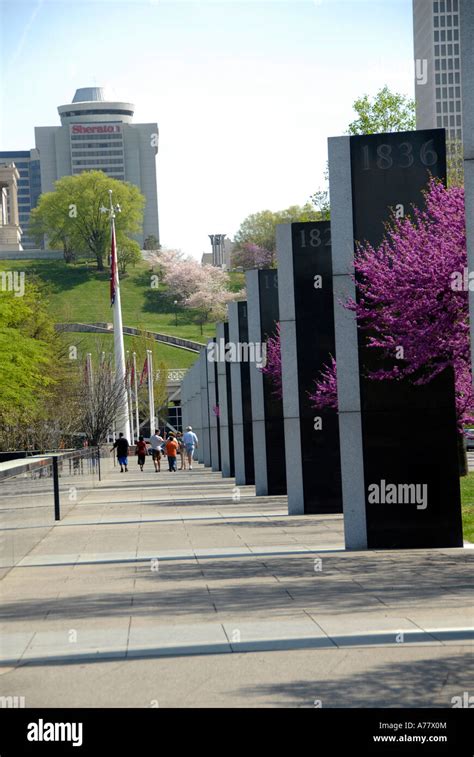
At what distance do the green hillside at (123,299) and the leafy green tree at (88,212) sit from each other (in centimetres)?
391

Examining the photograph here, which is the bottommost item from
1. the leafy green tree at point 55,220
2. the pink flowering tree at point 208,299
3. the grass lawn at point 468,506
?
the grass lawn at point 468,506

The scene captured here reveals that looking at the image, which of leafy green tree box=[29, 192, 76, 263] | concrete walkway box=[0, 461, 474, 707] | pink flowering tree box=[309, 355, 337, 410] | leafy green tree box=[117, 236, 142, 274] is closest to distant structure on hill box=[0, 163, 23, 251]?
leafy green tree box=[29, 192, 76, 263]

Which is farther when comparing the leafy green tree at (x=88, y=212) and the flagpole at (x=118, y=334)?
the leafy green tree at (x=88, y=212)

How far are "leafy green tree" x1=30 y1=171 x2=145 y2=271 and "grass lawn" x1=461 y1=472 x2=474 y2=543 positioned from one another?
465 feet

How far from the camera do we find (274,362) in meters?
28.3

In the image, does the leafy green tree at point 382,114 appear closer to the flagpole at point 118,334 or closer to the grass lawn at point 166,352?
the flagpole at point 118,334

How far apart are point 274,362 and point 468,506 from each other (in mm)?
6285

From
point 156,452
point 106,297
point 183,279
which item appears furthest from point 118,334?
point 183,279

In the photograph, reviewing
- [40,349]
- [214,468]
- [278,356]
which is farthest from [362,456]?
[214,468]

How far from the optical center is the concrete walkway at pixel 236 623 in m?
7.85

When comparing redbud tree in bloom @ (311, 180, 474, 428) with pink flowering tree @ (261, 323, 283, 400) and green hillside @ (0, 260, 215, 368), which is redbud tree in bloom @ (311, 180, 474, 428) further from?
green hillside @ (0, 260, 215, 368)

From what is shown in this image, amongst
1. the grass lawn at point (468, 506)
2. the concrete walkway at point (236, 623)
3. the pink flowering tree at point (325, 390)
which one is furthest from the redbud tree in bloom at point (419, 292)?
the pink flowering tree at point (325, 390)

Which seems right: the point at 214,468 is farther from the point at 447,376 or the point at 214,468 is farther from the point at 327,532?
the point at 447,376
